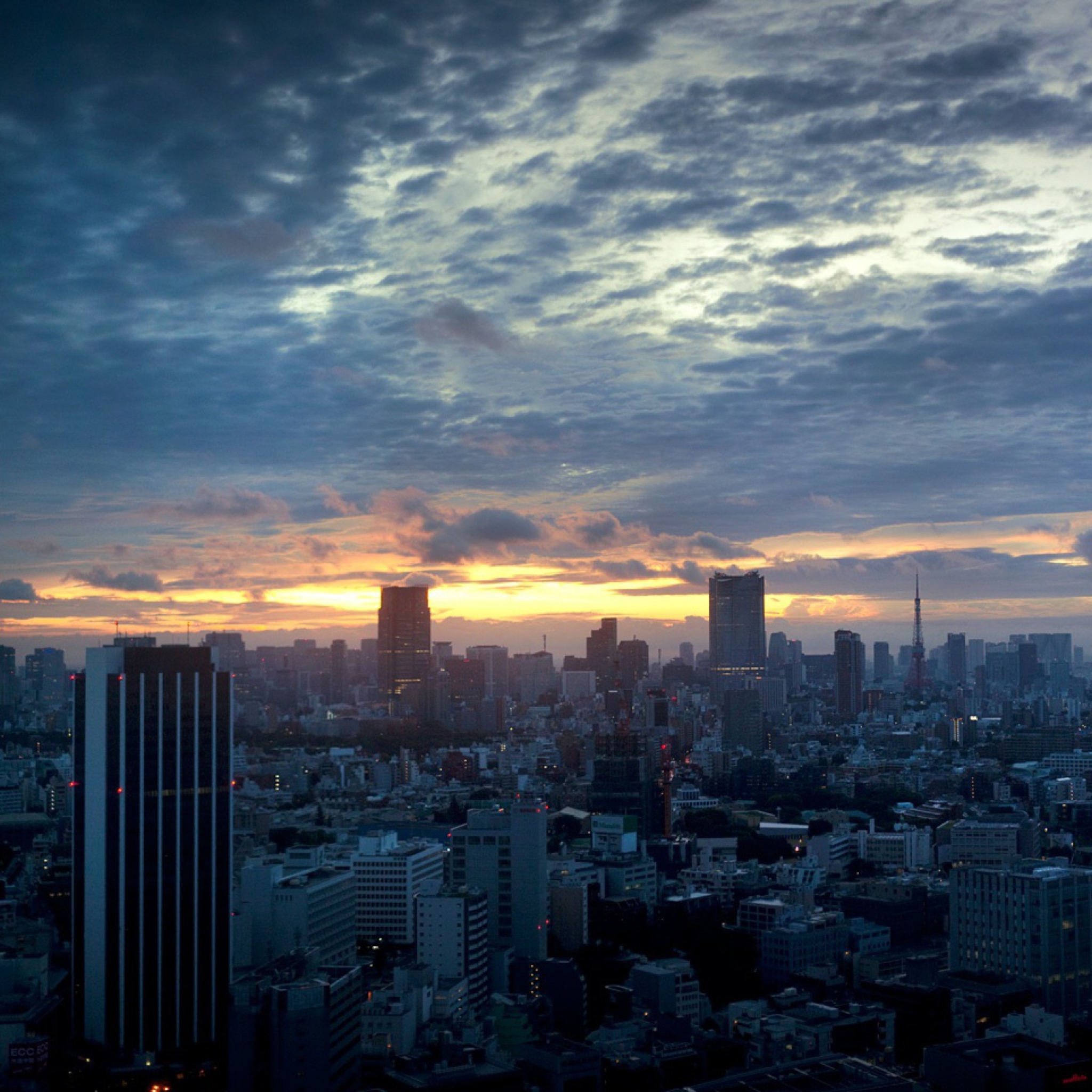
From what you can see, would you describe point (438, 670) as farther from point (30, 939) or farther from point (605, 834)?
point (30, 939)

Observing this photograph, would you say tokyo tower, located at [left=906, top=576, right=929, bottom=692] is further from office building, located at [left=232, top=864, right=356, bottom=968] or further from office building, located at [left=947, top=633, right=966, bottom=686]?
office building, located at [left=232, top=864, right=356, bottom=968]

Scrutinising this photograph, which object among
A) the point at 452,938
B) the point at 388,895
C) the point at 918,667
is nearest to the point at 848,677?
the point at 918,667

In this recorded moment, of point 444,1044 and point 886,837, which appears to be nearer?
point 444,1044

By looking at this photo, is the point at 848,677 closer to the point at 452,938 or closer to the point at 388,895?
the point at 388,895

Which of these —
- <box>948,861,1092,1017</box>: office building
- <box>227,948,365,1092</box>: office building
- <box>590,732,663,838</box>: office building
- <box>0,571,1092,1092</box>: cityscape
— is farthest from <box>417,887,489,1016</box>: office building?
<box>590,732,663,838</box>: office building

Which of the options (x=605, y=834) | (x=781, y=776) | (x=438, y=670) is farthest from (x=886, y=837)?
(x=438, y=670)
